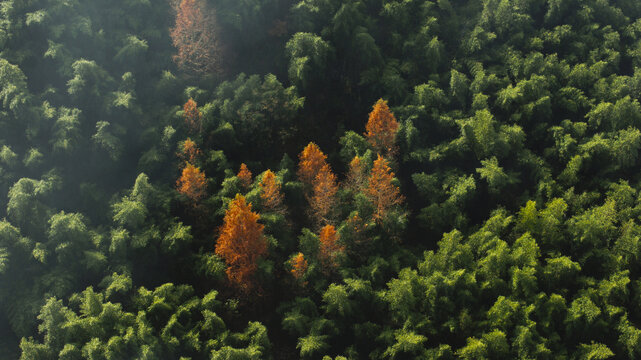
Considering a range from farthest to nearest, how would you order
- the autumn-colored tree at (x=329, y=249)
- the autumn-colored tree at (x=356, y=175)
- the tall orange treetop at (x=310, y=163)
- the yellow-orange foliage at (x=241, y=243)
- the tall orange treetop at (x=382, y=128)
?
the tall orange treetop at (x=382, y=128), the autumn-colored tree at (x=356, y=175), the tall orange treetop at (x=310, y=163), the autumn-colored tree at (x=329, y=249), the yellow-orange foliage at (x=241, y=243)

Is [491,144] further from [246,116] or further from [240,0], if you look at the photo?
[240,0]

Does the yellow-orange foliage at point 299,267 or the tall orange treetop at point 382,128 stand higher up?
the tall orange treetop at point 382,128

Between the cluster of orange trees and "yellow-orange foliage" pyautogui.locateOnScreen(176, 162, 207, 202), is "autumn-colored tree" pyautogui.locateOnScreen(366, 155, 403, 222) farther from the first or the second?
"yellow-orange foliage" pyautogui.locateOnScreen(176, 162, 207, 202)

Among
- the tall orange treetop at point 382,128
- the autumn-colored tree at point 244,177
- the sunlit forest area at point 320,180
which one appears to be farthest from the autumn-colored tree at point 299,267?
the tall orange treetop at point 382,128

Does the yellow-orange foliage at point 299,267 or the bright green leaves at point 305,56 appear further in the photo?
the bright green leaves at point 305,56

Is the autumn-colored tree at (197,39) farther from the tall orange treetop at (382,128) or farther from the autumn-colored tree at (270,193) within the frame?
the tall orange treetop at (382,128)

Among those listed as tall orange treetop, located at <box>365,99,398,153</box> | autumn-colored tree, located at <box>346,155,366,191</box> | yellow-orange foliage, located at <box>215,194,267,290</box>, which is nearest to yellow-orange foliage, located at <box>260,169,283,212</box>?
yellow-orange foliage, located at <box>215,194,267,290</box>
